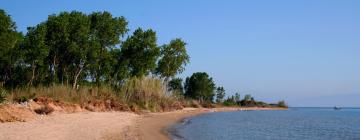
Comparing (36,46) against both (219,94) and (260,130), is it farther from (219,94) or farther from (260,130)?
(219,94)

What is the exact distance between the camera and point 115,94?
46750 mm

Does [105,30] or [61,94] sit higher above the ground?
[105,30]

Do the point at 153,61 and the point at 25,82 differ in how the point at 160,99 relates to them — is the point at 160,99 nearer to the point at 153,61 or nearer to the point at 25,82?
the point at 153,61

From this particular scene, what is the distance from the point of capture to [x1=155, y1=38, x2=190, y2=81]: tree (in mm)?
68125

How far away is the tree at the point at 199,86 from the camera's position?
113 meters

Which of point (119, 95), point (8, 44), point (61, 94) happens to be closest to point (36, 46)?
point (8, 44)

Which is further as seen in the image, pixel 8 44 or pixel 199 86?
pixel 199 86

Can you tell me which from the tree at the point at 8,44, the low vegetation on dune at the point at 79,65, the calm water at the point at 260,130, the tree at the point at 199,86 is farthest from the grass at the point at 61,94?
the tree at the point at 199,86

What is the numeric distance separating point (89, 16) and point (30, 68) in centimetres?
821

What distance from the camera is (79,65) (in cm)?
4731

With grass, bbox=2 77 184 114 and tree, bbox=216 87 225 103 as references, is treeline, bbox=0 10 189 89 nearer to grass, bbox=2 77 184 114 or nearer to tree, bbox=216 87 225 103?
grass, bbox=2 77 184 114

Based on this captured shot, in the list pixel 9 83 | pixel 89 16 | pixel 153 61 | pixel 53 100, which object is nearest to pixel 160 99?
pixel 153 61

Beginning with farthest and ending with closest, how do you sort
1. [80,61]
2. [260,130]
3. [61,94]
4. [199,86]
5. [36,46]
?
[199,86] → [80,61] → [36,46] → [61,94] → [260,130]

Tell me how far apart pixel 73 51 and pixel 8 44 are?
803 centimetres
